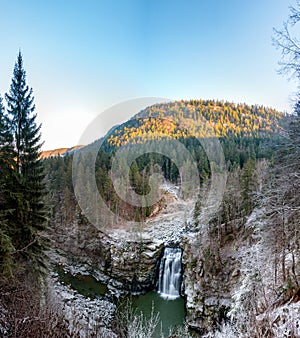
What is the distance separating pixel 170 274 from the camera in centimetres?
2261

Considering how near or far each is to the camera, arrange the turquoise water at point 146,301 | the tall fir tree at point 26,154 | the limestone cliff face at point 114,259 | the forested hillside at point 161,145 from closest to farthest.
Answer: the tall fir tree at point 26,154 < the turquoise water at point 146,301 < the limestone cliff face at point 114,259 < the forested hillside at point 161,145

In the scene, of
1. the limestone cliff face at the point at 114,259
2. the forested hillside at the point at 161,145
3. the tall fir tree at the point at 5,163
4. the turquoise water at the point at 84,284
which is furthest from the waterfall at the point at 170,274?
the tall fir tree at the point at 5,163

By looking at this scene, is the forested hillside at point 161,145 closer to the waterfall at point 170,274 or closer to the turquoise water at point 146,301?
the waterfall at point 170,274

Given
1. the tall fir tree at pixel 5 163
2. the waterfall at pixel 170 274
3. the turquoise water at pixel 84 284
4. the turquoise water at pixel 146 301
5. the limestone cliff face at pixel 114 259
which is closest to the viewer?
the tall fir tree at pixel 5 163

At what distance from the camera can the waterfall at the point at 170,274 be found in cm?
2161

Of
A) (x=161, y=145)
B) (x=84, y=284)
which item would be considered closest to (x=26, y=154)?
(x=84, y=284)

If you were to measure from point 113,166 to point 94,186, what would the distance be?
25.1 ft

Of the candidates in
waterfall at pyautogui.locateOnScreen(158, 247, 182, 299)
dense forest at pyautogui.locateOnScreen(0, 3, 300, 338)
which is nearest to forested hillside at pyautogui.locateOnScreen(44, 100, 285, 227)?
dense forest at pyautogui.locateOnScreen(0, 3, 300, 338)

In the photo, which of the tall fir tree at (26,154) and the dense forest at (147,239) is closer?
the dense forest at (147,239)

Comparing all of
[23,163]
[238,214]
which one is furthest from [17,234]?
[238,214]

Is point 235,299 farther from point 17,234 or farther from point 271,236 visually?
point 17,234

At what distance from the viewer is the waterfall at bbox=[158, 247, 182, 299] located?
21.6 m

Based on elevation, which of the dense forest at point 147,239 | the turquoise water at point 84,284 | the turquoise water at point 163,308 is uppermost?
the dense forest at point 147,239

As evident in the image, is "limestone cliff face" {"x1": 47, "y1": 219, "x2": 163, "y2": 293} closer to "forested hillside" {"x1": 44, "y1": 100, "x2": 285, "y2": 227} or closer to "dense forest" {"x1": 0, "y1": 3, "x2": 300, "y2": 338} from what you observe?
"dense forest" {"x1": 0, "y1": 3, "x2": 300, "y2": 338}
